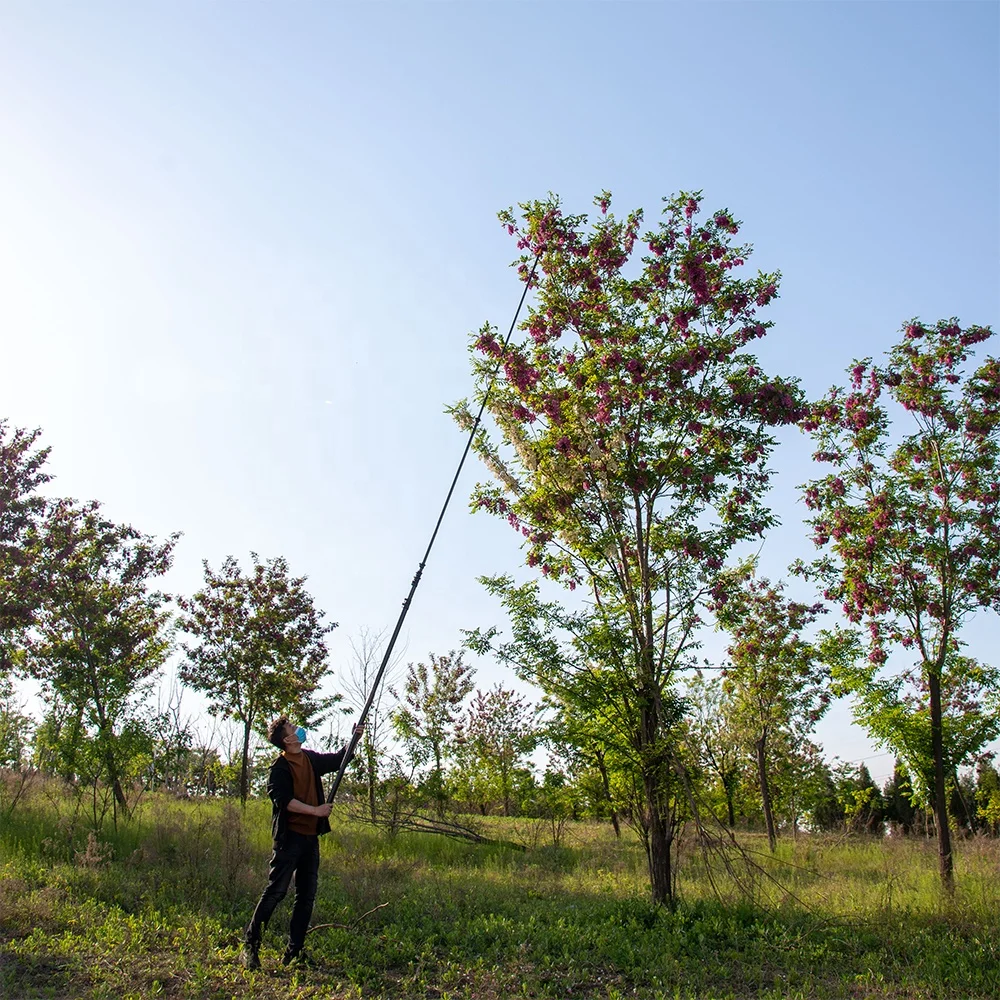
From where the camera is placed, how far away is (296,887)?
6.33 m

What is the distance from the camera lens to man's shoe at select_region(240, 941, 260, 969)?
6105mm

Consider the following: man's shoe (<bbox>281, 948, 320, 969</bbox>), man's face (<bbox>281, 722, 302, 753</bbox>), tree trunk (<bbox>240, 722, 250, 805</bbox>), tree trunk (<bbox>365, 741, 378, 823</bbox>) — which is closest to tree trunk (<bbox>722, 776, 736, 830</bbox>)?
tree trunk (<bbox>365, 741, 378, 823</bbox>)

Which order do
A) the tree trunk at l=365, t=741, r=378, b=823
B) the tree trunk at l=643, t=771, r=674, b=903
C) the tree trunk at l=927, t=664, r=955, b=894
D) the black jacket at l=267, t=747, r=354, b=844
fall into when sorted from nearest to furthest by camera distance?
the black jacket at l=267, t=747, r=354, b=844
the tree trunk at l=643, t=771, r=674, b=903
the tree trunk at l=927, t=664, r=955, b=894
the tree trunk at l=365, t=741, r=378, b=823

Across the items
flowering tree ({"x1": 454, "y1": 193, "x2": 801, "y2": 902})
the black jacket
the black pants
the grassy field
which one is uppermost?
flowering tree ({"x1": 454, "y1": 193, "x2": 801, "y2": 902})

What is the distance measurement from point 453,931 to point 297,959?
1883 mm

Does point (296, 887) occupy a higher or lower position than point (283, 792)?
lower

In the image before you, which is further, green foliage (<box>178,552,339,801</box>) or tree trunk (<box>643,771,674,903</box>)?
green foliage (<box>178,552,339,801</box>)

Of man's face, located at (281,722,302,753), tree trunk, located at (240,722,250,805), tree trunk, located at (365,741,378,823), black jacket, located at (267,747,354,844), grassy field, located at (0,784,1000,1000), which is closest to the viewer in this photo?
grassy field, located at (0,784,1000,1000)

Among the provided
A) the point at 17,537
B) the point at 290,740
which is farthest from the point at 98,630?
the point at 290,740

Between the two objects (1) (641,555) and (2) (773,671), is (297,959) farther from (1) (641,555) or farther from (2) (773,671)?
(2) (773,671)

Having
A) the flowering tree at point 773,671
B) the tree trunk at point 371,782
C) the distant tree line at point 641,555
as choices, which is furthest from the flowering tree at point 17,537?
the flowering tree at point 773,671

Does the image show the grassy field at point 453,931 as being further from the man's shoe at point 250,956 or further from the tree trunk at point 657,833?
the tree trunk at point 657,833

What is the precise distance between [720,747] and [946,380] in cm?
1090

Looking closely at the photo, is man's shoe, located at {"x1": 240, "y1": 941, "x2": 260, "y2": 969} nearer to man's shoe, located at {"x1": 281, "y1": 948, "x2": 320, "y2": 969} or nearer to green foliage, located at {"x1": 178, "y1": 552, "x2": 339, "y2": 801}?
man's shoe, located at {"x1": 281, "y1": 948, "x2": 320, "y2": 969}
